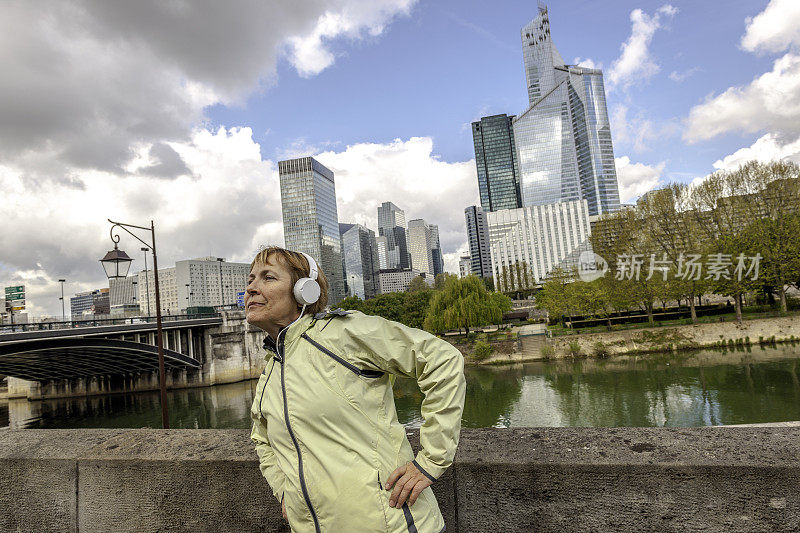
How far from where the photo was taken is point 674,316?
4025 centimetres

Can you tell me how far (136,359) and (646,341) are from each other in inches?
1586

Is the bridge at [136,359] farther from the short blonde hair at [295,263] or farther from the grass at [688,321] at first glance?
the short blonde hair at [295,263]

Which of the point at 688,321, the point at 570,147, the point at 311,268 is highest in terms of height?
the point at 570,147

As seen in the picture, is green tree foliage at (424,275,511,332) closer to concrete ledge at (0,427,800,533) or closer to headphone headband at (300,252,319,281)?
concrete ledge at (0,427,800,533)

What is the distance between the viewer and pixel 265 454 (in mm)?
1982

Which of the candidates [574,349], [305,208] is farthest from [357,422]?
[305,208]

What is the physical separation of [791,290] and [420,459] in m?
63.3

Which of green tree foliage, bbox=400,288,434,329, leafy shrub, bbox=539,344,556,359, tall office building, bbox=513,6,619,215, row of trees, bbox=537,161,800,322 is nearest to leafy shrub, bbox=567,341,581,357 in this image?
leafy shrub, bbox=539,344,556,359

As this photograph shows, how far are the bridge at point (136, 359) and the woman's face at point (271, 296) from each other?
32.5 m

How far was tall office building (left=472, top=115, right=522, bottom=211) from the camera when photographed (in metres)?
176

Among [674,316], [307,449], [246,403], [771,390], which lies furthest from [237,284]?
[307,449]

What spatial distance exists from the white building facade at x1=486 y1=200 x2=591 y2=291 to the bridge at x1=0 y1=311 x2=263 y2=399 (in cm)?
8255

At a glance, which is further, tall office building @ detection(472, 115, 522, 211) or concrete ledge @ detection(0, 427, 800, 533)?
tall office building @ detection(472, 115, 522, 211)

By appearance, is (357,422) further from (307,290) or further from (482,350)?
(482,350)
